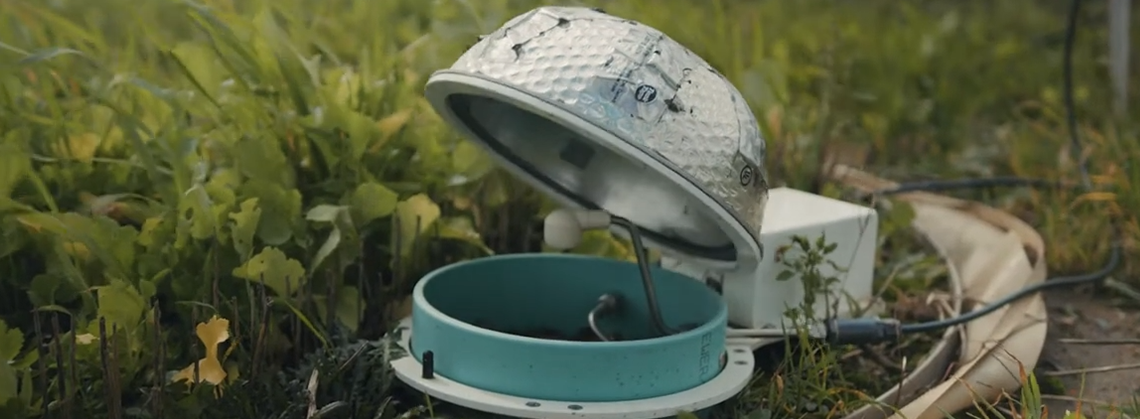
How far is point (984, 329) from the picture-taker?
123cm

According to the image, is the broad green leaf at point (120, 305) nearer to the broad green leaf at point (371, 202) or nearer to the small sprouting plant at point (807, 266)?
the broad green leaf at point (371, 202)

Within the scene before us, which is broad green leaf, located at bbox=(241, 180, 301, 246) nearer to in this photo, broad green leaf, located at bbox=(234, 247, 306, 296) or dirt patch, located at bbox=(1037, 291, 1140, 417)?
broad green leaf, located at bbox=(234, 247, 306, 296)

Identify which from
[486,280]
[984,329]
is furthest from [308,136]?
[984,329]

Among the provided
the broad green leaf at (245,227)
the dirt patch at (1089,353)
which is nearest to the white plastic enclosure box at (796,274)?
the dirt patch at (1089,353)

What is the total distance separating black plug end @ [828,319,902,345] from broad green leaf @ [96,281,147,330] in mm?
681

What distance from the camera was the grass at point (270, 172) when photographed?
1010 mm

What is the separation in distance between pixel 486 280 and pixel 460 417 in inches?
8.3

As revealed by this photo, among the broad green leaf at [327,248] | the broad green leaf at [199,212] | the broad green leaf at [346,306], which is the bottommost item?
the broad green leaf at [346,306]

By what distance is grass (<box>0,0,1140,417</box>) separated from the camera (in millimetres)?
1010

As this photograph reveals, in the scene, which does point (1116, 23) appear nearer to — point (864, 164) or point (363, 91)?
point (864, 164)

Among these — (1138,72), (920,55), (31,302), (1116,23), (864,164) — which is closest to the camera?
(31,302)

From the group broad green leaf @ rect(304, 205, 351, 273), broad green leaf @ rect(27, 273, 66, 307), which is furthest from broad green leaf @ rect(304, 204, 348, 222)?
broad green leaf @ rect(27, 273, 66, 307)

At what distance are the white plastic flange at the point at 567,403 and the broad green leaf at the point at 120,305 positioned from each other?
233 mm

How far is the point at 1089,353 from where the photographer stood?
4.17ft
